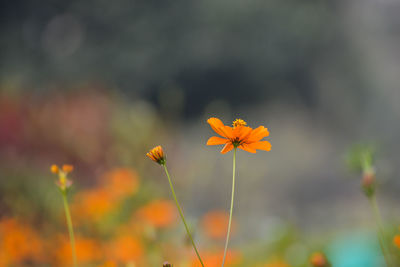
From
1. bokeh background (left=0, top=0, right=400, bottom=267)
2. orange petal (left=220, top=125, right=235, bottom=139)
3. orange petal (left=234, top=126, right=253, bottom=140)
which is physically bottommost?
orange petal (left=220, top=125, right=235, bottom=139)

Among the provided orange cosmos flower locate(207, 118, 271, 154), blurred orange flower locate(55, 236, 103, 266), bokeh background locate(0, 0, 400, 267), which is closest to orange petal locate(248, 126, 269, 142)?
orange cosmos flower locate(207, 118, 271, 154)

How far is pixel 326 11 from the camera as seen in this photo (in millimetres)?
3264

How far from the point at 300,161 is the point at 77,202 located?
6.48ft

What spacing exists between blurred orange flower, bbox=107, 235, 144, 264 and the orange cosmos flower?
66 centimetres

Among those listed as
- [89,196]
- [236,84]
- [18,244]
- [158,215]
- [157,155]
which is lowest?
[157,155]

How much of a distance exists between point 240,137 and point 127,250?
2.35ft

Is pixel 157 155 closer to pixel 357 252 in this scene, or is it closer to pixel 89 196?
pixel 357 252

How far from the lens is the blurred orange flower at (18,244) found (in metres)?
0.93

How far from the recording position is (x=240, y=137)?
0.47 metres

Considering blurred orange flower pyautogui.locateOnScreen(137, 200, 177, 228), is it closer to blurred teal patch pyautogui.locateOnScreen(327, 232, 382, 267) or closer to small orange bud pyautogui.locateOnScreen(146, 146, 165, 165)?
blurred teal patch pyautogui.locateOnScreen(327, 232, 382, 267)

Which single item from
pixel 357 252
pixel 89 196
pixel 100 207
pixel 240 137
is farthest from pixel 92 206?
pixel 240 137

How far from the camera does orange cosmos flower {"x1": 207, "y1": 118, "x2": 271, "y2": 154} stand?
0.45 meters

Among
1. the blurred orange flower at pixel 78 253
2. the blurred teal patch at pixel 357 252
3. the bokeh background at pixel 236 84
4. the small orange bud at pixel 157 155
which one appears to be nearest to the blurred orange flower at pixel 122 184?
the blurred orange flower at pixel 78 253

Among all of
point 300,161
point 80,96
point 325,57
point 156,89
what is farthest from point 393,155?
point 80,96
